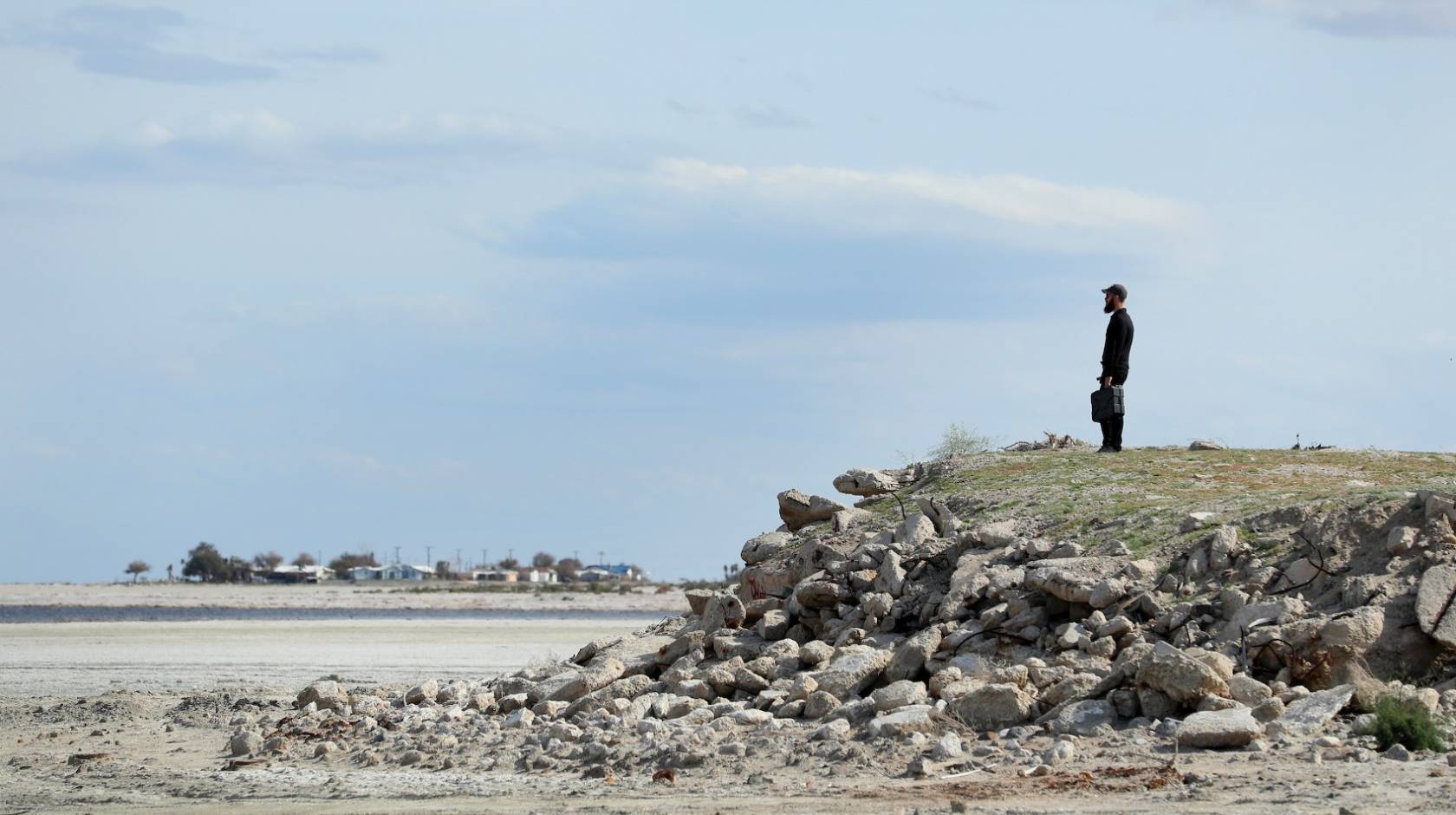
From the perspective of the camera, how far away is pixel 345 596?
77.8 m

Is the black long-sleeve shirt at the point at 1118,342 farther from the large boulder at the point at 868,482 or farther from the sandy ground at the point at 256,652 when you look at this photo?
the sandy ground at the point at 256,652

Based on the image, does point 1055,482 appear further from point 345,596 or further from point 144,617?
point 345,596

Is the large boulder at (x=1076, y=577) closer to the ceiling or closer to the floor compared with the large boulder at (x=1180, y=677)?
closer to the ceiling

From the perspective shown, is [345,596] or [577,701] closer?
[577,701]

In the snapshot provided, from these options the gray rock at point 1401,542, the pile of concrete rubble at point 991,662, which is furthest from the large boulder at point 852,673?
the gray rock at point 1401,542

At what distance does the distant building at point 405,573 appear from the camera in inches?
4818

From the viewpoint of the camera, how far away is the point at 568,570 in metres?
138

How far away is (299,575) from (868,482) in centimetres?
9846

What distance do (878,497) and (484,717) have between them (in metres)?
5.84

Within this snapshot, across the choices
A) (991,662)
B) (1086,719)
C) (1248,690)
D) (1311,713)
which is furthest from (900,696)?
(1311,713)

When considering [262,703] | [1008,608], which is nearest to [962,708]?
[1008,608]

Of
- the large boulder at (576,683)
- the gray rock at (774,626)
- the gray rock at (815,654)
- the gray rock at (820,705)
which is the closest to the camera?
the gray rock at (820,705)

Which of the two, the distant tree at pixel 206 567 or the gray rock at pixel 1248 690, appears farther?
the distant tree at pixel 206 567

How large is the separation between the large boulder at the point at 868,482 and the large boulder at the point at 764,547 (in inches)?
47.9
